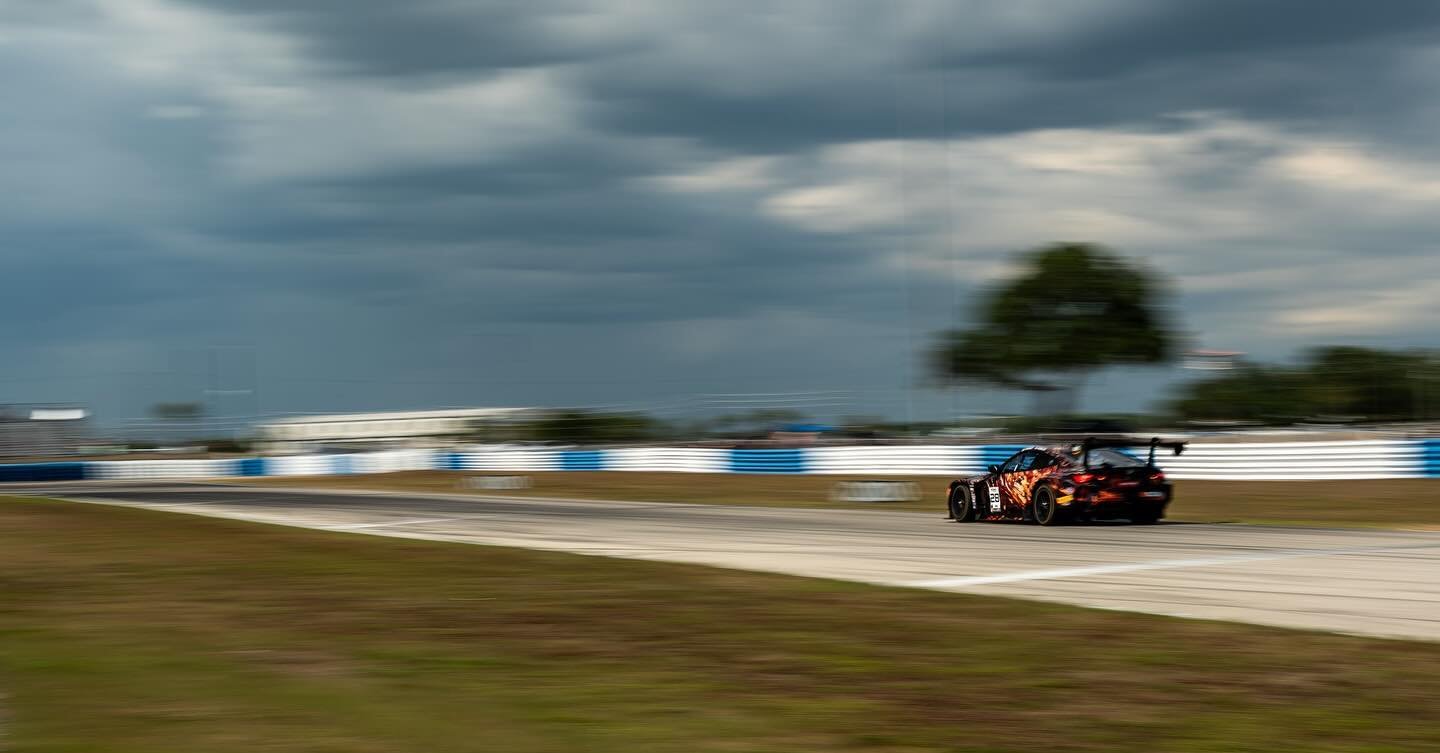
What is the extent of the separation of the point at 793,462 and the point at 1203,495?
652 inches

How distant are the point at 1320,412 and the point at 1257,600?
2670 cm

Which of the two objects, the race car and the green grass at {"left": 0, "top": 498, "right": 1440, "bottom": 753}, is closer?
the green grass at {"left": 0, "top": 498, "right": 1440, "bottom": 753}

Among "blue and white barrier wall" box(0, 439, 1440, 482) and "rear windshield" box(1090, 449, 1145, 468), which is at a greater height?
"rear windshield" box(1090, 449, 1145, 468)

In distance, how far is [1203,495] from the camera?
27.0m

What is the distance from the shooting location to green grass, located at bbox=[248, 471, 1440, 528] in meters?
22.0

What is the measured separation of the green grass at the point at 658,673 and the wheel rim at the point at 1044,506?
30.3ft

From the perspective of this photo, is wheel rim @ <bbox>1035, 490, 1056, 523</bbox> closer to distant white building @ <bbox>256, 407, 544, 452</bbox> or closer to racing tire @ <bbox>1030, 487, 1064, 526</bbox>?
racing tire @ <bbox>1030, 487, 1064, 526</bbox>

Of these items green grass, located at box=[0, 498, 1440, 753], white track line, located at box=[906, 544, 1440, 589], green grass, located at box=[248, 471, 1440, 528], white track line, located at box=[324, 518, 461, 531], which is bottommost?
green grass, located at box=[248, 471, 1440, 528]

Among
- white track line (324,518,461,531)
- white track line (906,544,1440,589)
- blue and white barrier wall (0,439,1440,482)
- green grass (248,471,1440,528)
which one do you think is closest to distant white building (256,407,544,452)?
blue and white barrier wall (0,439,1440,482)

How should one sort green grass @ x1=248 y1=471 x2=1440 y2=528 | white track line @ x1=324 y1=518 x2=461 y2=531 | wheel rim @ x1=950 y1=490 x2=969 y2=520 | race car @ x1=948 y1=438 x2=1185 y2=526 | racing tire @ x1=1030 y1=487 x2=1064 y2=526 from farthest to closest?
1. green grass @ x1=248 y1=471 x2=1440 y2=528
2. wheel rim @ x1=950 y1=490 x2=969 y2=520
3. white track line @ x1=324 y1=518 x2=461 y2=531
4. racing tire @ x1=1030 y1=487 x2=1064 y2=526
5. race car @ x1=948 y1=438 x2=1185 y2=526

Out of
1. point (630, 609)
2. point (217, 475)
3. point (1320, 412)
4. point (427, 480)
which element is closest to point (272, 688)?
point (630, 609)

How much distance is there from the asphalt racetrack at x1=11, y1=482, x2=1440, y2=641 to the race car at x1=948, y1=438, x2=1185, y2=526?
1.55 ft

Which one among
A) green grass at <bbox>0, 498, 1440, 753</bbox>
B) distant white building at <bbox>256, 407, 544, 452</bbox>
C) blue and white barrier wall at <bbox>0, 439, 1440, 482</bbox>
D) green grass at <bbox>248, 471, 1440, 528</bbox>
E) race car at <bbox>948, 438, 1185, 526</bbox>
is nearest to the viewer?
green grass at <bbox>0, 498, 1440, 753</bbox>

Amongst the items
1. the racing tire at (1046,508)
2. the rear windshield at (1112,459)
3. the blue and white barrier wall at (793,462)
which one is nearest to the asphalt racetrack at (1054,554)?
the racing tire at (1046,508)
